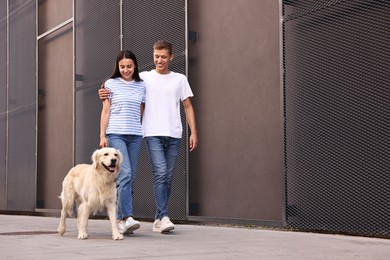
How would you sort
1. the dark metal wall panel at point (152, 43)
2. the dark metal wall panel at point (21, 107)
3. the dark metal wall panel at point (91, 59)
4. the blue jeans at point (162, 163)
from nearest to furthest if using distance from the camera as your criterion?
the blue jeans at point (162, 163) → the dark metal wall panel at point (152, 43) → the dark metal wall panel at point (91, 59) → the dark metal wall panel at point (21, 107)

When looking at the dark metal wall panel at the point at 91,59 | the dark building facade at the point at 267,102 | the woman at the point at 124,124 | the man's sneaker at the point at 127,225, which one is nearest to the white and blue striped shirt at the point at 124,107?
the woman at the point at 124,124

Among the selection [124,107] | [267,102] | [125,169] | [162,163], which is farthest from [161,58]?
[267,102]

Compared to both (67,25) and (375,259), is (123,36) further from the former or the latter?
(375,259)

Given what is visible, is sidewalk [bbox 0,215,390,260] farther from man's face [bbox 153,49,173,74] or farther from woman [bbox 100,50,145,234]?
man's face [bbox 153,49,173,74]

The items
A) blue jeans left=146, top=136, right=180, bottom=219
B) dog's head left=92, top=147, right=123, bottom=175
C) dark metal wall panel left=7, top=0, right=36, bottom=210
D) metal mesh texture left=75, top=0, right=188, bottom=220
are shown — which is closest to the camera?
dog's head left=92, top=147, right=123, bottom=175

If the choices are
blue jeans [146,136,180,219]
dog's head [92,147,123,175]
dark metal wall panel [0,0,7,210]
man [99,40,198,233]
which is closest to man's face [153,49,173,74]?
man [99,40,198,233]

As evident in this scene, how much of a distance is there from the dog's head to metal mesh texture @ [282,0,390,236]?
2222 mm

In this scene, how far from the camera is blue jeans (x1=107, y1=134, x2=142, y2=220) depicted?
22.6 ft

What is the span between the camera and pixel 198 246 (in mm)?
5824

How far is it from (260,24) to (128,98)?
2.49m

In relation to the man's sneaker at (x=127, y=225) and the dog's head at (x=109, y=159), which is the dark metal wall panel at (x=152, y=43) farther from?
the dog's head at (x=109, y=159)

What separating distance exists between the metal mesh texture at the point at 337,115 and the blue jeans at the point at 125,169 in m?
1.94

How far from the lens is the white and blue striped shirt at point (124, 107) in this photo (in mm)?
6949

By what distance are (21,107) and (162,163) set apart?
1119cm
